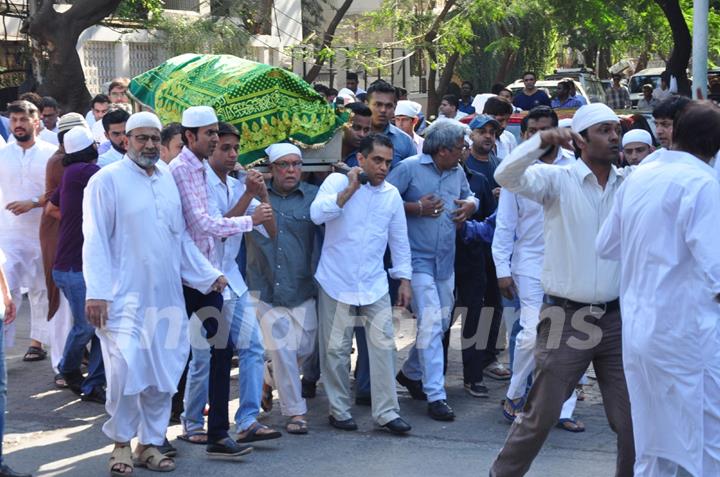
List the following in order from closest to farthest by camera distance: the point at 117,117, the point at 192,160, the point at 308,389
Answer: the point at 192,160
the point at 308,389
the point at 117,117

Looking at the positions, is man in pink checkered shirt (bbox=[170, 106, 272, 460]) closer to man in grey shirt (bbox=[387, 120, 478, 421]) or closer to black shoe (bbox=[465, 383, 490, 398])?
man in grey shirt (bbox=[387, 120, 478, 421])

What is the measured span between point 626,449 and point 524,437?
50 cm

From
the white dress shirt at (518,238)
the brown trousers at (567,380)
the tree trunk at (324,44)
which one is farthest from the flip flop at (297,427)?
the tree trunk at (324,44)

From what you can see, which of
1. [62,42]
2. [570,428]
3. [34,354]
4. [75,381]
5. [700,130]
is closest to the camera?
[700,130]

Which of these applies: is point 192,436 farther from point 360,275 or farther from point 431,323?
point 431,323

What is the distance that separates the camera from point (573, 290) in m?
6.12

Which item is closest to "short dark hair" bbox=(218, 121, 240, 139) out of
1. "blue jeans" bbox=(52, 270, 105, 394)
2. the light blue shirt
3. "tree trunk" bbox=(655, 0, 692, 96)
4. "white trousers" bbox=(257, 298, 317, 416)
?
"white trousers" bbox=(257, 298, 317, 416)

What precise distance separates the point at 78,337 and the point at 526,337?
10.4 feet

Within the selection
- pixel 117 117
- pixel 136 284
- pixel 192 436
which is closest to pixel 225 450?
pixel 192 436

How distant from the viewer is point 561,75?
30.9 m

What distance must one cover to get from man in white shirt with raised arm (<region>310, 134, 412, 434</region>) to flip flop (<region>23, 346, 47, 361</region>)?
2930 mm

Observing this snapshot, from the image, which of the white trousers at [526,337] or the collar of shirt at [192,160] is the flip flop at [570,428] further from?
the collar of shirt at [192,160]

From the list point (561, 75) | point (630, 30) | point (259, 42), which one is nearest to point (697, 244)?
point (259, 42)

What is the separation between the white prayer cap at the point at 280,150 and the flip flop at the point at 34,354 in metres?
3.06
